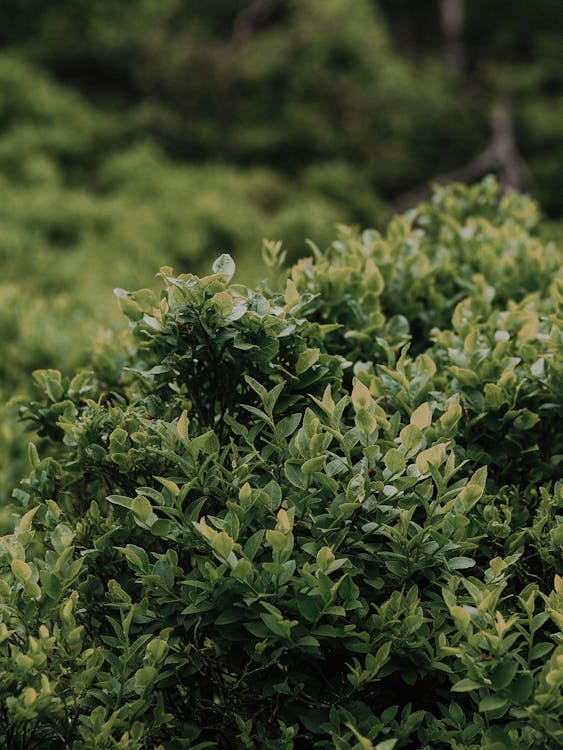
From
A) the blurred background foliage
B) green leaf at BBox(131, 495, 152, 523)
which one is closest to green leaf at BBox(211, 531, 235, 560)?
green leaf at BBox(131, 495, 152, 523)

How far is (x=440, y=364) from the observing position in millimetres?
2266

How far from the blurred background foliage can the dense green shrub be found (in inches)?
160

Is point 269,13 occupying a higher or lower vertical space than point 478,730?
higher

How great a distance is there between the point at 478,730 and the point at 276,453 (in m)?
0.70

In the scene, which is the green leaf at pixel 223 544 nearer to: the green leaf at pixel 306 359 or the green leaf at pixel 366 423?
the green leaf at pixel 366 423

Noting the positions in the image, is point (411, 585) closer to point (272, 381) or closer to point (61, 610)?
point (272, 381)

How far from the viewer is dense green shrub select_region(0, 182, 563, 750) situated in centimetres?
148

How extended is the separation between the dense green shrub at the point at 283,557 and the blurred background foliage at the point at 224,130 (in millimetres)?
4062

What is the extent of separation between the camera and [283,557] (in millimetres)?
1475

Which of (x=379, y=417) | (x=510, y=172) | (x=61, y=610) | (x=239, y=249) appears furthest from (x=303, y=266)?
(x=510, y=172)

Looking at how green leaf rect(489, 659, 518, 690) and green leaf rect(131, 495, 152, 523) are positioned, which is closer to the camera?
green leaf rect(489, 659, 518, 690)

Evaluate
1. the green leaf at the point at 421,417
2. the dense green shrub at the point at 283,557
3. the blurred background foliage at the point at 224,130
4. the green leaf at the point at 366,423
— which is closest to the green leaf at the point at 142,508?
the dense green shrub at the point at 283,557

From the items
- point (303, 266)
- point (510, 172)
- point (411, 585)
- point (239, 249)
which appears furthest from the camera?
point (510, 172)

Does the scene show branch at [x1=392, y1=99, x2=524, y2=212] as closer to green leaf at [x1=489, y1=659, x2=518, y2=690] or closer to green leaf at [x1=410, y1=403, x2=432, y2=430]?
green leaf at [x1=410, y1=403, x2=432, y2=430]
